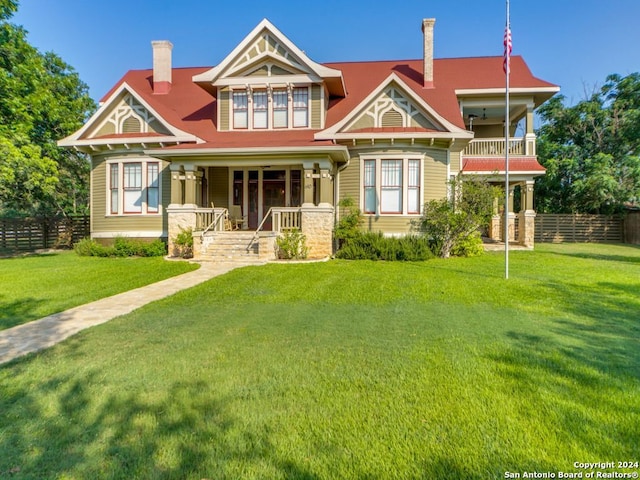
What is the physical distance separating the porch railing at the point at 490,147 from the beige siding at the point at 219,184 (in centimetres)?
1078

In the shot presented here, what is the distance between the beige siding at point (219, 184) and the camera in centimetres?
1669

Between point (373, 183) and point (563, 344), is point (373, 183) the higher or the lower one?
the higher one

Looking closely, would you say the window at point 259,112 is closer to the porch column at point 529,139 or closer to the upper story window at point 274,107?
the upper story window at point 274,107

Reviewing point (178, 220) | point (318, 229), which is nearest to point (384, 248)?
point (318, 229)

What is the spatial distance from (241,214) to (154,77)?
8515 mm

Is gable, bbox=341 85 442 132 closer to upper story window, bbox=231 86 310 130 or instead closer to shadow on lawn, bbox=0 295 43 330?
upper story window, bbox=231 86 310 130

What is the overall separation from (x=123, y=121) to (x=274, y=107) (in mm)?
6163

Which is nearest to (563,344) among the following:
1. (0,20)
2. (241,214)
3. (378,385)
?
(378,385)

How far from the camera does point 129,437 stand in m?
2.74

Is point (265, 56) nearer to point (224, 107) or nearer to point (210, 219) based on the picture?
point (224, 107)

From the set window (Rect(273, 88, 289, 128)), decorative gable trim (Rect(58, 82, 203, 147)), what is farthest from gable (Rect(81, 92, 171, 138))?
window (Rect(273, 88, 289, 128))

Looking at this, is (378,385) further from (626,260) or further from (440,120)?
(626,260)

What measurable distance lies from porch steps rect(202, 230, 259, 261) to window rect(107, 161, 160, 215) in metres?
3.79

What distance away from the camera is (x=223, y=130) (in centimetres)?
1614
